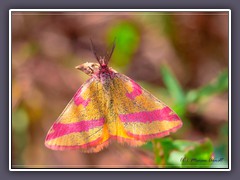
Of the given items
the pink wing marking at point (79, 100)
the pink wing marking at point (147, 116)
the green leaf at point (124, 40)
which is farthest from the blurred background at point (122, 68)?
the pink wing marking at point (79, 100)

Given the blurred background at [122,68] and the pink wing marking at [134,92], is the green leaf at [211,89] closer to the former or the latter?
the blurred background at [122,68]

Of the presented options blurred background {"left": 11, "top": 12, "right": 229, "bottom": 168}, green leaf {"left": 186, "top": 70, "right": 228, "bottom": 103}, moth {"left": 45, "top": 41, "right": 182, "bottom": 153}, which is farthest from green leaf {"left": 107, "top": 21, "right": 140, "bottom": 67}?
moth {"left": 45, "top": 41, "right": 182, "bottom": 153}

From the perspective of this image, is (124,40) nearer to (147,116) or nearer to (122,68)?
(122,68)

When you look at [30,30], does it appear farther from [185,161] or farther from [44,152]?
[185,161]

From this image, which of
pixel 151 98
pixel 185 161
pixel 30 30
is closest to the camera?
pixel 151 98

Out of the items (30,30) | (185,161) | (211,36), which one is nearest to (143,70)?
(211,36)

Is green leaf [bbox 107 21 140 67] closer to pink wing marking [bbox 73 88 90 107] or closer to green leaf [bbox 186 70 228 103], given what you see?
green leaf [bbox 186 70 228 103]
